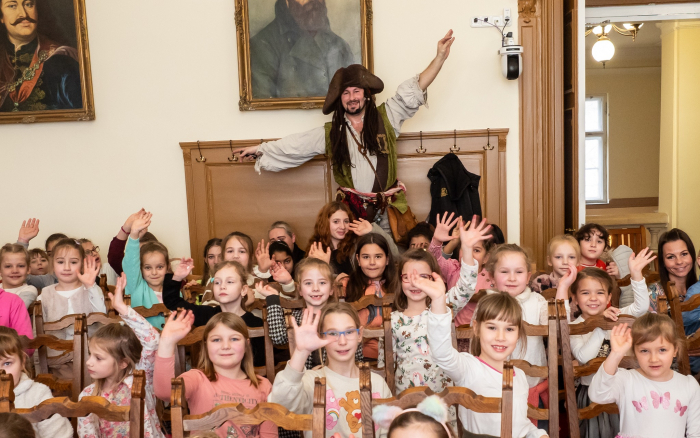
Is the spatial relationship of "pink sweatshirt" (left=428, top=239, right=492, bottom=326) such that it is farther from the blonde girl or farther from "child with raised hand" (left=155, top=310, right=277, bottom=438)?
the blonde girl

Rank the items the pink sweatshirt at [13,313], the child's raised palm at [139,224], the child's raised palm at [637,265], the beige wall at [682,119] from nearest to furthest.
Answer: the child's raised palm at [637,265] → the pink sweatshirt at [13,313] → the child's raised palm at [139,224] → the beige wall at [682,119]

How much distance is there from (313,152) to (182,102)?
1.09 m

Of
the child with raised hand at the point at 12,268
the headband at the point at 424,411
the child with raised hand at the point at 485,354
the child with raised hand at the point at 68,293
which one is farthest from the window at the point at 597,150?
the headband at the point at 424,411

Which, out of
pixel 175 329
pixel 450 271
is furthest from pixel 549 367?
pixel 175 329

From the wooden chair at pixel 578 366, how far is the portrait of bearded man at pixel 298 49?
2718mm

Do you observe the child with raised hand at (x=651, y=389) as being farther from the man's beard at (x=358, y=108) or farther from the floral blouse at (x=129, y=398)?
the man's beard at (x=358, y=108)

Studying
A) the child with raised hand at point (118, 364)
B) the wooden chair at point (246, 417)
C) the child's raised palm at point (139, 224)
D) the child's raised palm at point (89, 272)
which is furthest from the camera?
the child's raised palm at point (139, 224)

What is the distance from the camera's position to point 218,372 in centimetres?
239

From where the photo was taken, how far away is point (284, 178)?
15.7 feet

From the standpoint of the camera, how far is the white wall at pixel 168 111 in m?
4.61

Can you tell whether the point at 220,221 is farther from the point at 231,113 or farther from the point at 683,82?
the point at 683,82

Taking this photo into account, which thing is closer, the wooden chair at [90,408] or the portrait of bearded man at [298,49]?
the wooden chair at [90,408]

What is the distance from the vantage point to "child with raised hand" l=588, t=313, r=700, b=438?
2252 millimetres

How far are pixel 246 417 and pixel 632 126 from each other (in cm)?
904
